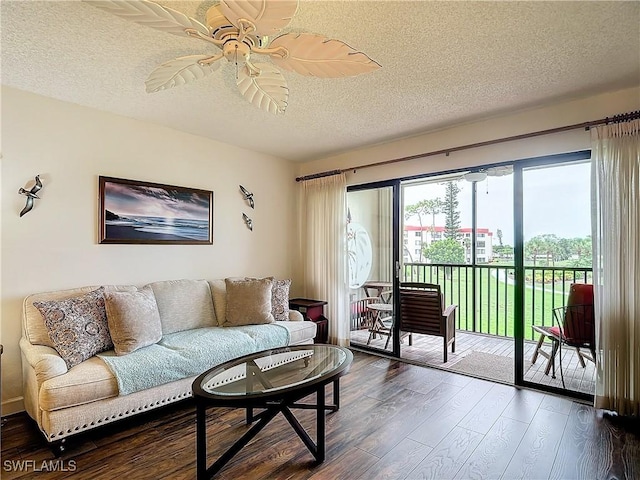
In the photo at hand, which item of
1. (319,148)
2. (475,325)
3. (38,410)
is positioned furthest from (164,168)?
(475,325)

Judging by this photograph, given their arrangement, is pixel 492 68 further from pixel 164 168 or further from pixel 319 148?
pixel 164 168

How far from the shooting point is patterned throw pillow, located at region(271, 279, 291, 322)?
12.1ft

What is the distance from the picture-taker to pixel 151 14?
1.36 m

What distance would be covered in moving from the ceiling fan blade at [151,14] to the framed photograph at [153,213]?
2.04m

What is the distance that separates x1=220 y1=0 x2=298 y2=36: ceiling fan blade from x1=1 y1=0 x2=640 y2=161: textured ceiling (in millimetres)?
382

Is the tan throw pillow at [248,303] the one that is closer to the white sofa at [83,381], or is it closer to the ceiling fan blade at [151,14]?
the white sofa at [83,381]

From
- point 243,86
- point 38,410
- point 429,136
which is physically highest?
point 429,136

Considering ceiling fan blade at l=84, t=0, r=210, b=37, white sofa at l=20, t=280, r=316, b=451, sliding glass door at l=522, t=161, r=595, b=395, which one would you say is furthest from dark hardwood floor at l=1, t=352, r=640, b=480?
ceiling fan blade at l=84, t=0, r=210, b=37

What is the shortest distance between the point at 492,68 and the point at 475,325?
390 cm

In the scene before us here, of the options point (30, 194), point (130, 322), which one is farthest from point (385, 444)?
point (30, 194)

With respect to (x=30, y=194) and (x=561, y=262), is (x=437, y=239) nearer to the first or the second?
(x=561, y=262)

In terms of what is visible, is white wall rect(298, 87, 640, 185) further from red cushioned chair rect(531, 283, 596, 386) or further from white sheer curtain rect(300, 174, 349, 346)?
red cushioned chair rect(531, 283, 596, 386)

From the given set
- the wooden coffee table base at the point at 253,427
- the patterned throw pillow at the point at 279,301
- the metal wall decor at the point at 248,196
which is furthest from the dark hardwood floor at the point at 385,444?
the metal wall decor at the point at 248,196

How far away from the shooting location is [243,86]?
6.42 ft
